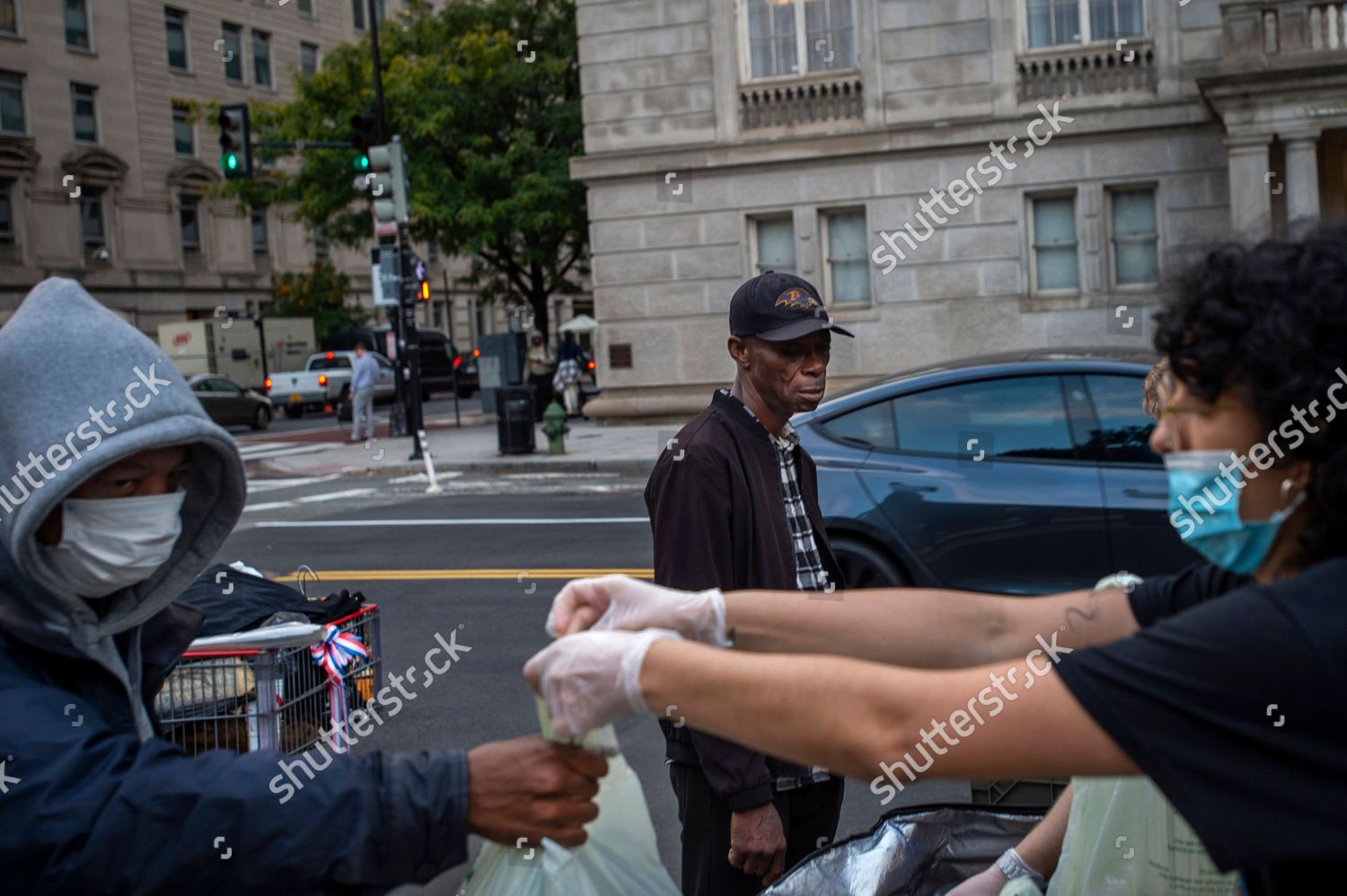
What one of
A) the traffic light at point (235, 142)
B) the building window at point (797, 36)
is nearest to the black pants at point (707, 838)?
the traffic light at point (235, 142)

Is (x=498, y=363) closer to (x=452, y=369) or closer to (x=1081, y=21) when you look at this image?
(x=1081, y=21)

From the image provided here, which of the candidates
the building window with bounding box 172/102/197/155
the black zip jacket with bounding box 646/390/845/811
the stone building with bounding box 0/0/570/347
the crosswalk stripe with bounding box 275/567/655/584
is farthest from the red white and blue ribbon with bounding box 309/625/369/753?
the building window with bounding box 172/102/197/155

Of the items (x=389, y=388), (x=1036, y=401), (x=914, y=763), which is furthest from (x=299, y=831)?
(x=389, y=388)

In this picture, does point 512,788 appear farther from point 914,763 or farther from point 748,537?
point 748,537

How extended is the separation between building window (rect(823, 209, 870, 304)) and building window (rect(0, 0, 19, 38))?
35561 millimetres

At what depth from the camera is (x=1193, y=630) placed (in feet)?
5.19

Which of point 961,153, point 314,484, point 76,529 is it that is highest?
point 961,153

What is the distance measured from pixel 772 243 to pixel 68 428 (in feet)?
69.6

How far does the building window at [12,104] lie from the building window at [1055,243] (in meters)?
38.2

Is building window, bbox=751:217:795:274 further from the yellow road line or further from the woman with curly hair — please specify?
the woman with curly hair

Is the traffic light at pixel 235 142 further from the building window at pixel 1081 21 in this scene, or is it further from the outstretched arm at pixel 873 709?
the outstretched arm at pixel 873 709

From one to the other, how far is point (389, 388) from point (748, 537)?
3658cm

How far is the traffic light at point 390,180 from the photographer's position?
20.2 metres

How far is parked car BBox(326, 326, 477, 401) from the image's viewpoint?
43750 millimetres
